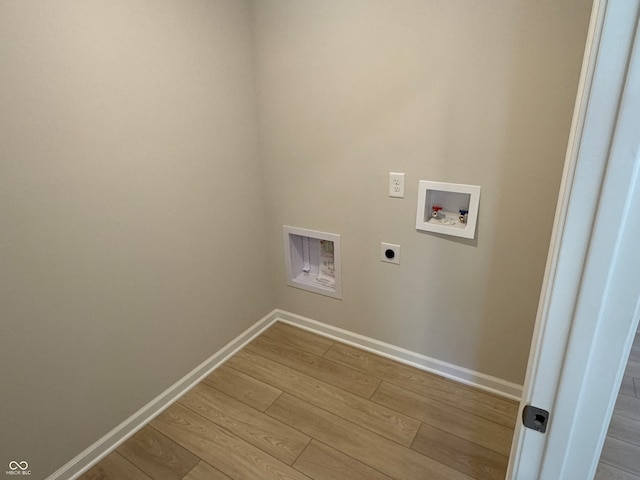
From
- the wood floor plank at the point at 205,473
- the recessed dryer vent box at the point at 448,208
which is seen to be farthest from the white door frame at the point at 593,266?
the wood floor plank at the point at 205,473

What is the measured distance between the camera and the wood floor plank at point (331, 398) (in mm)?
1738

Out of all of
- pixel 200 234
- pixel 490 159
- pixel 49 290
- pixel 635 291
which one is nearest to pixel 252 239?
pixel 200 234

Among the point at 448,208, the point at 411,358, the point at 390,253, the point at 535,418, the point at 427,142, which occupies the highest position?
the point at 427,142

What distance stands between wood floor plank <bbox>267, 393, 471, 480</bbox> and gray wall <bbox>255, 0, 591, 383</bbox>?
1.99ft

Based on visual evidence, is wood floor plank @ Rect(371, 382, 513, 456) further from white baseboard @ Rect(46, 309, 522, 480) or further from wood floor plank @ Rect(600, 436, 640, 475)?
wood floor plank @ Rect(600, 436, 640, 475)

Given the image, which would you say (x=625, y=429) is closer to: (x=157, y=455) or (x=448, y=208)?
(x=448, y=208)

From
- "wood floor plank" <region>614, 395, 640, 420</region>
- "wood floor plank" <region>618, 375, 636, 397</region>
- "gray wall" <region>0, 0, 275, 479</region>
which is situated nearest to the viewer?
"gray wall" <region>0, 0, 275, 479</region>

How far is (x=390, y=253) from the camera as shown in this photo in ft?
6.56

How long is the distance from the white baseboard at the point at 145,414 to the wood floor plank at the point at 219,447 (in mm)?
59

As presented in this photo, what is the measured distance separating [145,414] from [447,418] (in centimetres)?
153

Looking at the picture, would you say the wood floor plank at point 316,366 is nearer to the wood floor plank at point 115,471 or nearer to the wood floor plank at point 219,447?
the wood floor plank at point 219,447

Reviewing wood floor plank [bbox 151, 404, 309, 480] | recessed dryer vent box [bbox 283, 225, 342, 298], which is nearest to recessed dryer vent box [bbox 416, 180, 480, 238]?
recessed dryer vent box [bbox 283, 225, 342, 298]

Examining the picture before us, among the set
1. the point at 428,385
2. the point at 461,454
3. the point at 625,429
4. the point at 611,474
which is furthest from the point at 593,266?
the point at 625,429

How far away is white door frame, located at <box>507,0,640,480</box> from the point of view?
0.50m
